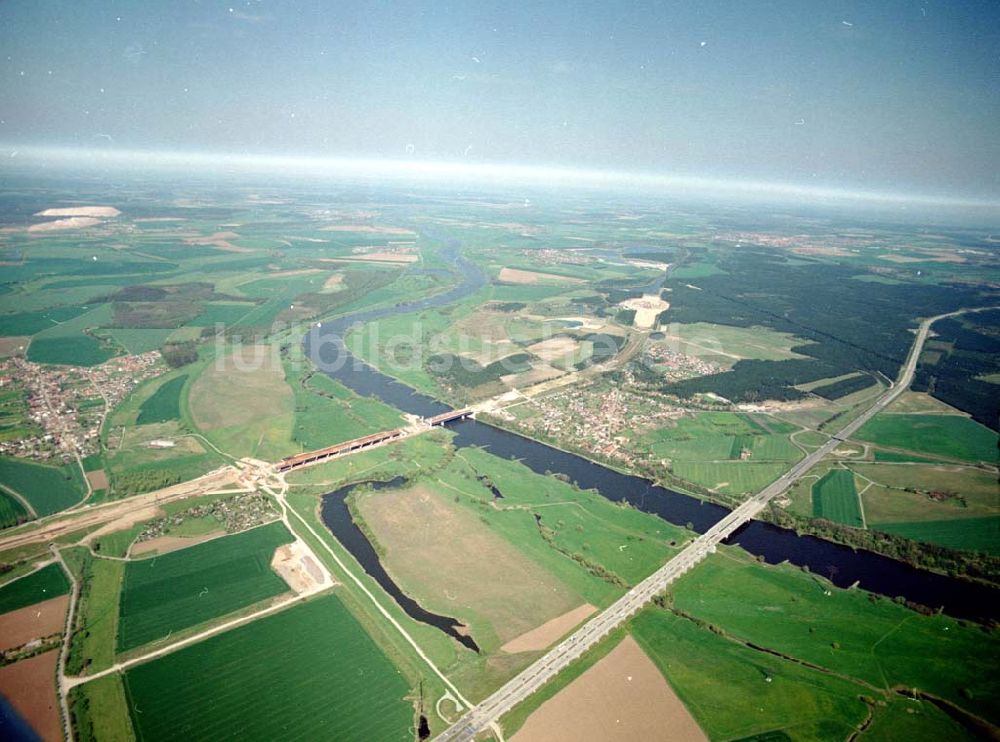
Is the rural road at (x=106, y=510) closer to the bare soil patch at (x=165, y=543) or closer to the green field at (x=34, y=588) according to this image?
the green field at (x=34, y=588)

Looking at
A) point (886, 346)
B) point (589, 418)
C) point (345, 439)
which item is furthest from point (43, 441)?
point (886, 346)

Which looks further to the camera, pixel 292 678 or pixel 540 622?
pixel 540 622

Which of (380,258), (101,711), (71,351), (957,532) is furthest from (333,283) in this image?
(957,532)

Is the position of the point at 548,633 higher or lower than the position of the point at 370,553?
higher

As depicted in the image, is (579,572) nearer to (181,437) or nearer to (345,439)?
(345,439)

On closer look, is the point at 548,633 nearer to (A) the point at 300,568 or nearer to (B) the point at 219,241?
(A) the point at 300,568
